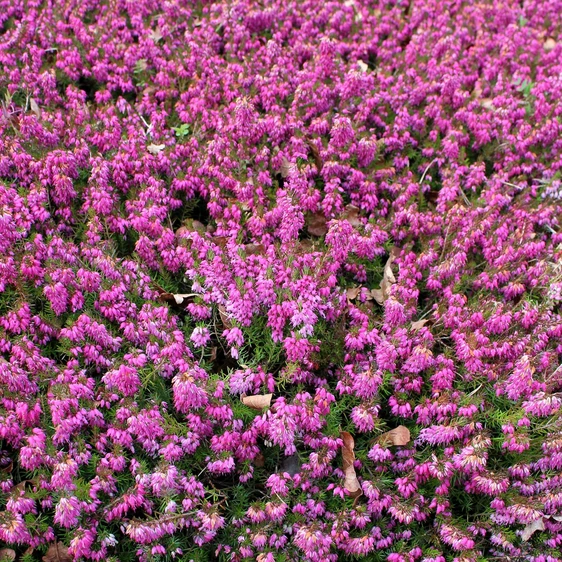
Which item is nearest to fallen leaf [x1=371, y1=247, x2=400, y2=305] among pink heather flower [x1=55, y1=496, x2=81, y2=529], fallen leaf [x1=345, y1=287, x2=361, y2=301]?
fallen leaf [x1=345, y1=287, x2=361, y2=301]

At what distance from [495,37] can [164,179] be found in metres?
4.47

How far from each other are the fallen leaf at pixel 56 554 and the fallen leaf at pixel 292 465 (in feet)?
4.90

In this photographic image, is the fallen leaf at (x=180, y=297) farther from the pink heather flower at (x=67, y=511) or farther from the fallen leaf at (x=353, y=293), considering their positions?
the pink heather flower at (x=67, y=511)

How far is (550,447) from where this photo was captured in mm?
4000

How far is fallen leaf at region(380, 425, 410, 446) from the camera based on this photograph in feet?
13.8

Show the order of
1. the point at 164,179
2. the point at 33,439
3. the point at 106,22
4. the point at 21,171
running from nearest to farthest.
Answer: the point at 33,439 < the point at 21,171 < the point at 164,179 < the point at 106,22

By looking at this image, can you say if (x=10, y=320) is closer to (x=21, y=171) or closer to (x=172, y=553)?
(x=21, y=171)

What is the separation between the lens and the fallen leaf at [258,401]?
4078 millimetres

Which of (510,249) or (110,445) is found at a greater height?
(510,249)

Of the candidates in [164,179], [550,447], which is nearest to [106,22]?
[164,179]

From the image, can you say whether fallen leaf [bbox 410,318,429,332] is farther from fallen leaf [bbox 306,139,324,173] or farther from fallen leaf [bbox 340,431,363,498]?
fallen leaf [bbox 306,139,324,173]

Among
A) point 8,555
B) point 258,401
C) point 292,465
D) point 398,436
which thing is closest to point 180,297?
point 258,401

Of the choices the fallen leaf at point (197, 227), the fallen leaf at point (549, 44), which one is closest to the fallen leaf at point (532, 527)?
the fallen leaf at point (197, 227)

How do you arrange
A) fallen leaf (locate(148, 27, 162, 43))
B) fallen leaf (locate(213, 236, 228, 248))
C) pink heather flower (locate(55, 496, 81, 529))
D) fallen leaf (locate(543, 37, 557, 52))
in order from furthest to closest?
fallen leaf (locate(543, 37, 557, 52)), fallen leaf (locate(148, 27, 162, 43)), fallen leaf (locate(213, 236, 228, 248)), pink heather flower (locate(55, 496, 81, 529))
